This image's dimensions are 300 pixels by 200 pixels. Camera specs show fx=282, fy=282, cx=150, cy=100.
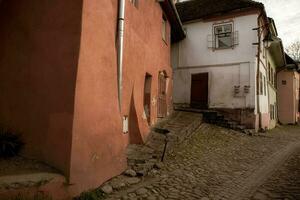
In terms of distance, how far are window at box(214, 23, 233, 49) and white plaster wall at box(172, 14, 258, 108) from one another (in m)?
0.27

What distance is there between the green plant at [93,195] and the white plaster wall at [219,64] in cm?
1044

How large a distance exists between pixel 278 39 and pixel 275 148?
929cm

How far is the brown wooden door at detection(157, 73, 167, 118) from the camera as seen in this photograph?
1079cm

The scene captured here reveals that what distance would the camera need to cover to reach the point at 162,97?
11172 mm

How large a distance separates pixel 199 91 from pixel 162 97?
4641 mm

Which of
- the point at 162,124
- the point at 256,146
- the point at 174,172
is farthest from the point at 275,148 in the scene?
the point at 174,172

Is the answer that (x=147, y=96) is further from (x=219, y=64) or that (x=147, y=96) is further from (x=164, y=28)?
(x=219, y=64)

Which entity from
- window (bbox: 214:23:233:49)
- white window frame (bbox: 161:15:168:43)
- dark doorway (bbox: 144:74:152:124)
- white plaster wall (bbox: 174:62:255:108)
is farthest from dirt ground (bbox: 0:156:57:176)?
window (bbox: 214:23:233:49)

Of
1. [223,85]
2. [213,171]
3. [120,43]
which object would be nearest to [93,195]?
[213,171]

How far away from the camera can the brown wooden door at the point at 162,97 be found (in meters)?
10.8

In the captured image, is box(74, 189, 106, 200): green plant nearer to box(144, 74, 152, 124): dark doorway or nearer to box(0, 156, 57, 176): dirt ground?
box(0, 156, 57, 176): dirt ground

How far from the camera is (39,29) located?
18.1ft

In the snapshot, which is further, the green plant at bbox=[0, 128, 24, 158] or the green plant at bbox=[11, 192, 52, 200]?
the green plant at bbox=[0, 128, 24, 158]

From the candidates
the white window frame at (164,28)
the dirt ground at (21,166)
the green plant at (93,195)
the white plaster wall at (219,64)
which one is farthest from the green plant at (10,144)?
the white plaster wall at (219,64)
